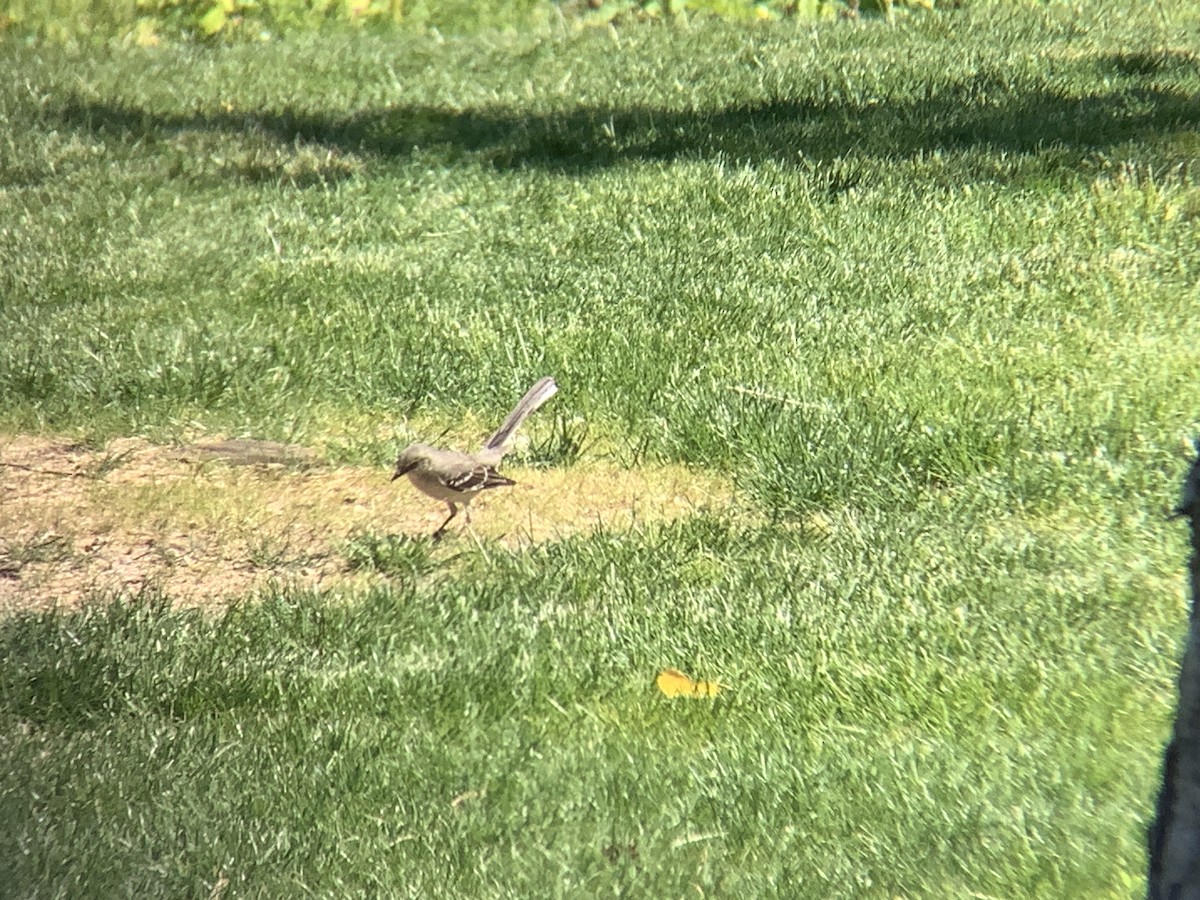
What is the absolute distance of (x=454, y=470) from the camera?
5.02 meters

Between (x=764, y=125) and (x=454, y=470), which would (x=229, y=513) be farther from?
(x=764, y=125)

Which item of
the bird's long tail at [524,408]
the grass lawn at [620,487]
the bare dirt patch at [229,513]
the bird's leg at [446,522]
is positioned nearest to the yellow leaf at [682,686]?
the grass lawn at [620,487]

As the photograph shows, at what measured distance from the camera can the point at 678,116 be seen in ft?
30.0

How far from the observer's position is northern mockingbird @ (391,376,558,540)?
503 centimetres

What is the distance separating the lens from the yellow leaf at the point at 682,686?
4117mm

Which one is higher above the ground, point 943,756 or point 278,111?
point 943,756

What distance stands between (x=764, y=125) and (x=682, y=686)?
17.2 feet

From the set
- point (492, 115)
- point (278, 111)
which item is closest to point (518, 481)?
point (492, 115)

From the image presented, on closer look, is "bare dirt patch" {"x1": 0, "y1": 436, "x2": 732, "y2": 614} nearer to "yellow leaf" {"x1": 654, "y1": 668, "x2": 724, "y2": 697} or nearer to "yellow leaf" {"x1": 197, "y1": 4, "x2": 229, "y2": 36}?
"yellow leaf" {"x1": 654, "y1": 668, "x2": 724, "y2": 697}

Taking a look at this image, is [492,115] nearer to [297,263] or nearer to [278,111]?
[278,111]

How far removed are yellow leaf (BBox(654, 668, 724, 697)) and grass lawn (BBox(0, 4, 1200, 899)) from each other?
44 mm

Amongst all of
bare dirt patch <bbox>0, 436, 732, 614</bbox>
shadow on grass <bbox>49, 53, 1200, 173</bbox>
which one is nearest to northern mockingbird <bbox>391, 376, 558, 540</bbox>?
bare dirt patch <bbox>0, 436, 732, 614</bbox>

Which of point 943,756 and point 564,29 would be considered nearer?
point 943,756

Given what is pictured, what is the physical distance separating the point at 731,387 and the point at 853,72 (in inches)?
172
